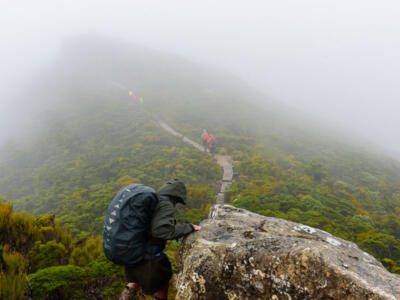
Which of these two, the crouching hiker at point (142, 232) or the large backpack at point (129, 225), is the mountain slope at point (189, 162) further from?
the large backpack at point (129, 225)

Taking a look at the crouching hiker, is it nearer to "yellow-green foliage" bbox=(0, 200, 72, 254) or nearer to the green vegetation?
the green vegetation

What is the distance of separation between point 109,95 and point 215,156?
110 ft

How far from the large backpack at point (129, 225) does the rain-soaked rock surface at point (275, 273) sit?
0.62m

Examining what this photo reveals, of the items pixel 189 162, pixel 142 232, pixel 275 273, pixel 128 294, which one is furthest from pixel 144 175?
pixel 275 273

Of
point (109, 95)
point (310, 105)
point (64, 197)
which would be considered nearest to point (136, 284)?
point (64, 197)

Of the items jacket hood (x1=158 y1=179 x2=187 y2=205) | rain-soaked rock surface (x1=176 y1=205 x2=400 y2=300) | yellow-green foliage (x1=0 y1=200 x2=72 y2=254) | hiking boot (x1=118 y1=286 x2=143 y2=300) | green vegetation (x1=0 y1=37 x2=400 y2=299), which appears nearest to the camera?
rain-soaked rock surface (x1=176 y1=205 x2=400 y2=300)

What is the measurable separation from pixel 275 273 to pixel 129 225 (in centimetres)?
160

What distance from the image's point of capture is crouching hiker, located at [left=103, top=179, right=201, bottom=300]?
2920mm

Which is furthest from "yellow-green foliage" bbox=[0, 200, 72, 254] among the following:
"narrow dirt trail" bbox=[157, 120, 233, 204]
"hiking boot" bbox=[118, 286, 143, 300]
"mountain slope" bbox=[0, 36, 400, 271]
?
"narrow dirt trail" bbox=[157, 120, 233, 204]

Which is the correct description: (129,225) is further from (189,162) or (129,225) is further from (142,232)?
(189,162)

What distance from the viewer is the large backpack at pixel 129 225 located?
291 cm

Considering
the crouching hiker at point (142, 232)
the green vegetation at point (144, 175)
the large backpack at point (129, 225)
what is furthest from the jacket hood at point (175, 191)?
the green vegetation at point (144, 175)

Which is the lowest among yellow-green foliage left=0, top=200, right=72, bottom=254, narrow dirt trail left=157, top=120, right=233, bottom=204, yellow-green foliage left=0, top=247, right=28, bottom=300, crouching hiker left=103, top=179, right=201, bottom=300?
narrow dirt trail left=157, top=120, right=233, bottom=204

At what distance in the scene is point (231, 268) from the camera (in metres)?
2.92
